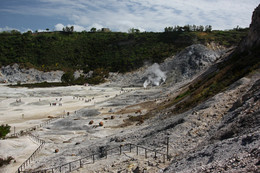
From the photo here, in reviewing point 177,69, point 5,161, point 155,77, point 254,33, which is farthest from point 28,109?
point 177,69

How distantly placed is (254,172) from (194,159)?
4761mm

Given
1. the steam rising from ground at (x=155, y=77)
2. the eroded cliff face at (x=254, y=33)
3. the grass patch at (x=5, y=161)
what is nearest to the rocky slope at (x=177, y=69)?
the steam rising from ground at (x=155, y=77)

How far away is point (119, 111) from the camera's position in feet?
146

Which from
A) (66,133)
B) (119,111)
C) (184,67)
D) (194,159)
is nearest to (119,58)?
(184,67)

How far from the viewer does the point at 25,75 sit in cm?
10394

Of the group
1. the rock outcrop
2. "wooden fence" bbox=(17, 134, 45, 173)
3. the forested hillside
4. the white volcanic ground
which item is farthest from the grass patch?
the forested hillside

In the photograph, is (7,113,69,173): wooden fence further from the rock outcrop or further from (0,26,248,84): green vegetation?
the rock outcrop

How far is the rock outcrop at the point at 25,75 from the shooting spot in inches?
3967

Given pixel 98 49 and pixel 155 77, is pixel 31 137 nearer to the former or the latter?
pixel 155 77

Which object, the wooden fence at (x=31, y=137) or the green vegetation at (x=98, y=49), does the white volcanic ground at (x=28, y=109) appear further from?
the green vegetation at (x=98, y=49)

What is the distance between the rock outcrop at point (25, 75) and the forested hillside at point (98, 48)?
13.2 feet

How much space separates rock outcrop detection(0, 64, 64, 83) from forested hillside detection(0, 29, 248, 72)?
4.02 m

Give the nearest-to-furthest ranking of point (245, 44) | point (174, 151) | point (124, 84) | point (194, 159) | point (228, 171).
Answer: point (228, 171)
point (194, 159)
point (174, 151)
point (245, 44)
point (124, 84)

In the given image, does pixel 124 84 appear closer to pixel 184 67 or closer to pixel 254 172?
pixel 184 67
